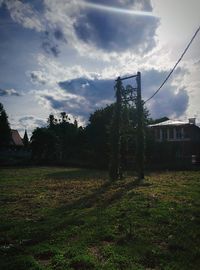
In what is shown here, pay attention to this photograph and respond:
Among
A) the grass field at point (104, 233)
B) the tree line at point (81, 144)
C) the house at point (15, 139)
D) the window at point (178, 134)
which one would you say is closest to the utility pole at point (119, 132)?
the grass field at point (104, 233)

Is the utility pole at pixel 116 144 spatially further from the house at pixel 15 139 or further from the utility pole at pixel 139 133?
the house at pixel 15 139

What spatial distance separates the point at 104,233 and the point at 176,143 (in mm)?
55518

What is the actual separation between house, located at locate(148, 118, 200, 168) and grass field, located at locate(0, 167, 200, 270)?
130ft

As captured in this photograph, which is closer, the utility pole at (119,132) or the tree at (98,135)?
the utility pole at (119,132)

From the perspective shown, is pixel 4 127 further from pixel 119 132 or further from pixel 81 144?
pixel 119 132

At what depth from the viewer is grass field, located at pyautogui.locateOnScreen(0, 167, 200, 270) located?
8.48 m

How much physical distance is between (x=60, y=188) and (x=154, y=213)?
12.0 m

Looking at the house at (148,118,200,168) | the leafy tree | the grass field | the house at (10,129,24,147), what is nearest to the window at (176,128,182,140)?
the house at (148,118,200,168)

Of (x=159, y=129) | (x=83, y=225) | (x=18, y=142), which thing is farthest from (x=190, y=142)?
(x=18, y=142)

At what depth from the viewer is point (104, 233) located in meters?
10.9

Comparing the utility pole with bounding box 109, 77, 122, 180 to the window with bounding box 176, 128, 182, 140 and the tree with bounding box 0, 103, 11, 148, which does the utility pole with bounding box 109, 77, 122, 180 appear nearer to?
the window with bounding box 176, 128, 182, 140

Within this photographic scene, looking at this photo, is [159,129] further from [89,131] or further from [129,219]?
[129,219]

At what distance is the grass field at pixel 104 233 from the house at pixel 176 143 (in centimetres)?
3969

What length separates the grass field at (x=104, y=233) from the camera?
8.48m
